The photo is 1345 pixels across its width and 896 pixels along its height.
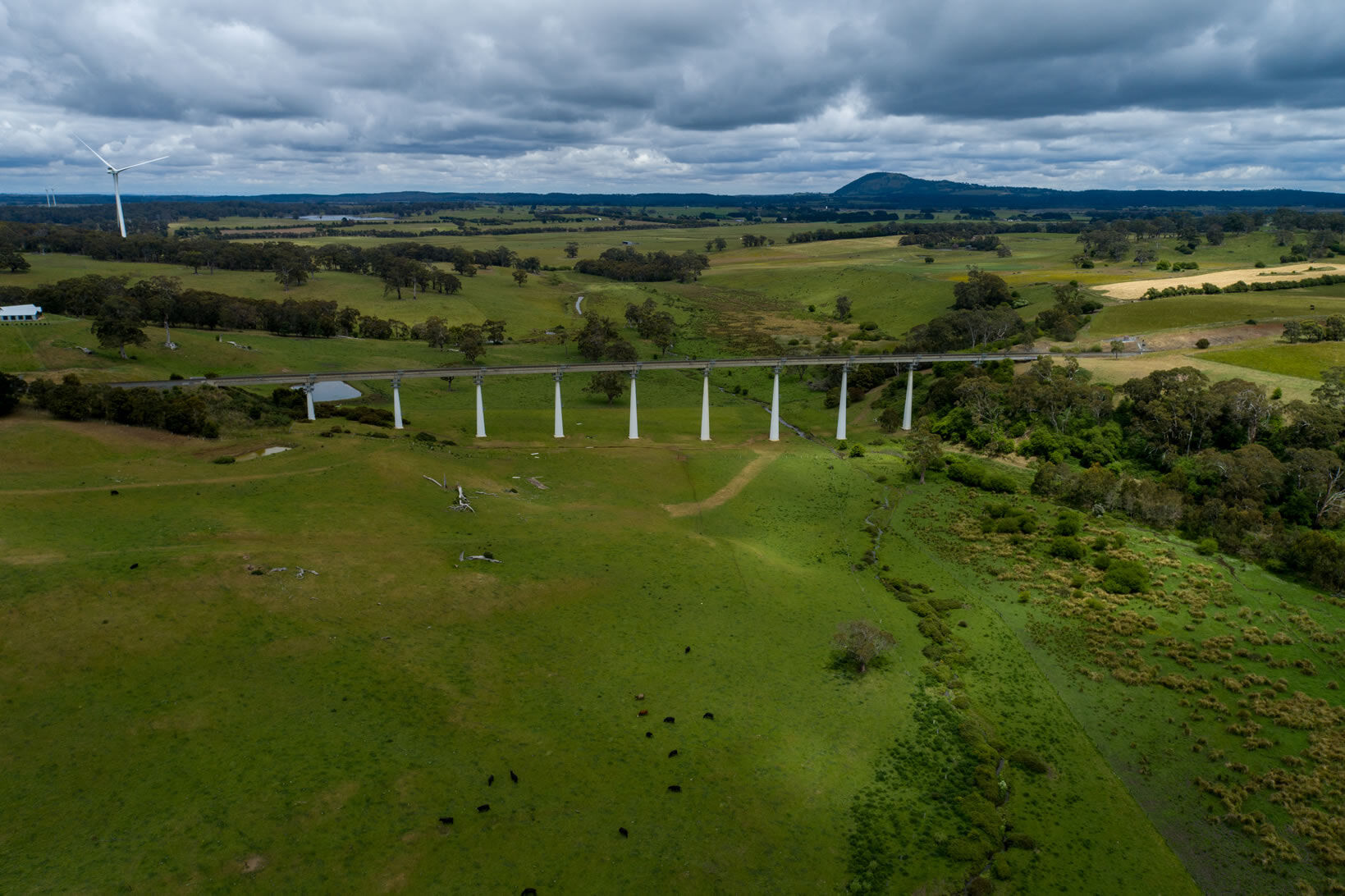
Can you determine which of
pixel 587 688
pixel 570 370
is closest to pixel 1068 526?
pixel 587 688

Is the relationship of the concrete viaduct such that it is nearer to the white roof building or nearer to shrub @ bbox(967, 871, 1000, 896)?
the white roof building

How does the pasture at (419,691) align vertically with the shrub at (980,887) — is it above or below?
above

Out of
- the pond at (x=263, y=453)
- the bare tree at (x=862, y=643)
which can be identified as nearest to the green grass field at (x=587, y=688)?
the pond at (x=263, y=453)

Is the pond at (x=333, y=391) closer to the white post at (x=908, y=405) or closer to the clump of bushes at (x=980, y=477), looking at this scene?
Answer: the white post at (x=908, y=405)

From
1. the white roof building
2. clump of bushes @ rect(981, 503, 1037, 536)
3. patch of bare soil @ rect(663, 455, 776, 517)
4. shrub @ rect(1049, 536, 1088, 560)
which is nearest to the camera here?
shrub @ rect(1049, 536, 1088, 560)

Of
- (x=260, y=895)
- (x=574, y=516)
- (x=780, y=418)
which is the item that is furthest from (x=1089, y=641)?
(x=780, y=418)

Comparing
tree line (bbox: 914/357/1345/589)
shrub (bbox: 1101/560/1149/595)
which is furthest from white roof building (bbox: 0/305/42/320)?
shrub (bbox: 1101/560/1149/595)
